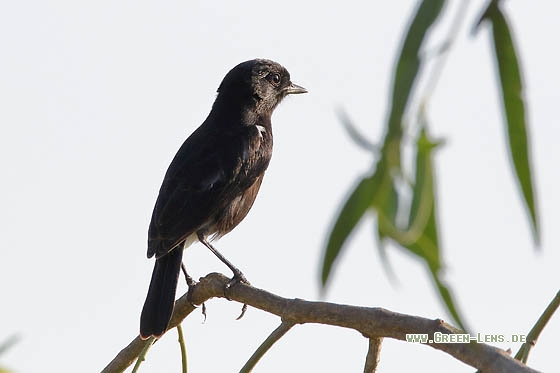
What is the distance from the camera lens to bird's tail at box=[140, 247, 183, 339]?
18.2 feet

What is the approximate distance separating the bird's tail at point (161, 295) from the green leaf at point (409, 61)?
3.71 metres

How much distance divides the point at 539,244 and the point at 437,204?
0.89 feet

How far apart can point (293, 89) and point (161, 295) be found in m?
2.78

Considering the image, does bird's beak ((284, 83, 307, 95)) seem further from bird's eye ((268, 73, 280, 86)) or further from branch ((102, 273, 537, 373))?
branch ((102, 273, 537, 373))

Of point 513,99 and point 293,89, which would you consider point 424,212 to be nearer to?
point 513,99

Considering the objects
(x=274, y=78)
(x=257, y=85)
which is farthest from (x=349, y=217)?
(x=274, y=78)

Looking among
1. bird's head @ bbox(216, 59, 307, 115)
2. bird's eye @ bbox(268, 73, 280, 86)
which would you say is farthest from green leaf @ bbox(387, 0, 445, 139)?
bird's eye @ bbox(268, 73, 280, 86)

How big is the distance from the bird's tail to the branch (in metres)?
0.72

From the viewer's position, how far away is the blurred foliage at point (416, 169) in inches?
64.1

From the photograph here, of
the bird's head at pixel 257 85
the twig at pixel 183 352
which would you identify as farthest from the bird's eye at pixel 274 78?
the twig at pixel 183 352

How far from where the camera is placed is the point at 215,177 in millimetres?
6953

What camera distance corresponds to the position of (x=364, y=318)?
3.27 meters

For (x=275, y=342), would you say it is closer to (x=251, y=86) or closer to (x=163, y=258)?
(x=163, y=258)

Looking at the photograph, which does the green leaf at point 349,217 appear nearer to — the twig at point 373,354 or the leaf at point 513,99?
the leaf at point 513,99
